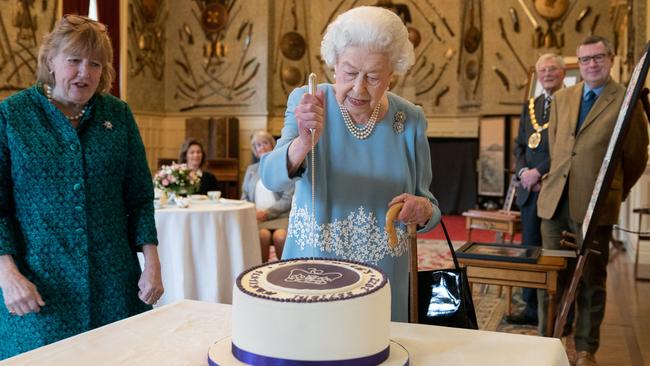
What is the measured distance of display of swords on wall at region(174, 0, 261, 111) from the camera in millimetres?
12641

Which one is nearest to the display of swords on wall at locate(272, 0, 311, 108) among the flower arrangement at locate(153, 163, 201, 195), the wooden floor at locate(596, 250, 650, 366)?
the flower arrangement at locate(153, 163, 201, 195)

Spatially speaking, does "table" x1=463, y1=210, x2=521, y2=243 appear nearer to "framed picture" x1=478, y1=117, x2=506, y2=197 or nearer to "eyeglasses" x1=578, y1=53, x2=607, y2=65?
"eyeglasses" x1=578, y1=53, x2=607, y2=65

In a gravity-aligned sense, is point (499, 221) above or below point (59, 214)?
below

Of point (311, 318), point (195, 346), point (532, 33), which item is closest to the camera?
point (311, 318)

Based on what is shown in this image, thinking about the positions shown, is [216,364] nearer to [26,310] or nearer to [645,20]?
[26,310]

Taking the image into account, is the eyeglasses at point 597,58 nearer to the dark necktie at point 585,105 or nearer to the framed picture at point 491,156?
the dark necktie at point 585,105

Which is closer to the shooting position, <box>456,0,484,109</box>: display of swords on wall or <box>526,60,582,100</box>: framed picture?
<box>526,60,582,100</box>: framed picture

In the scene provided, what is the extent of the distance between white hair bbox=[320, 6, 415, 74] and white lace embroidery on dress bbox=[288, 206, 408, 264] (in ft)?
1.40

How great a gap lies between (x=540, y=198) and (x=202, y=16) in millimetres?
10348

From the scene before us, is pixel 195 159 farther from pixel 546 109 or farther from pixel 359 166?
pixel 359 166

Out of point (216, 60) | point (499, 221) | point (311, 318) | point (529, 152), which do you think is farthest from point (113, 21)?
point (311, 318)

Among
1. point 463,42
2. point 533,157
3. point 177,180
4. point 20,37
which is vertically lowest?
point 177,180

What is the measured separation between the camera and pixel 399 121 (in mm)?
1777

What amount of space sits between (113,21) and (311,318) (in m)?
10.9
